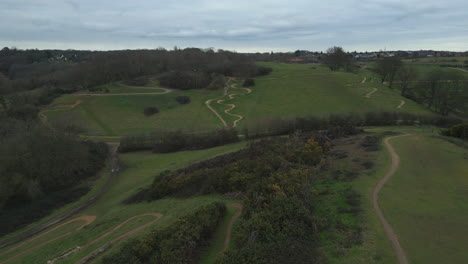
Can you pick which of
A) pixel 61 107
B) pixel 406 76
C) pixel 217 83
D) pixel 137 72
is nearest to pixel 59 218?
pixel 61 107

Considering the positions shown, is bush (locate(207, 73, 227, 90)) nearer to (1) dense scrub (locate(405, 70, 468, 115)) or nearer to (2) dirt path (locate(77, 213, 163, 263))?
(1) dense scrub (locate(405, 70, 468, 115))

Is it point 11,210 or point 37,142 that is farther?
point 37,142

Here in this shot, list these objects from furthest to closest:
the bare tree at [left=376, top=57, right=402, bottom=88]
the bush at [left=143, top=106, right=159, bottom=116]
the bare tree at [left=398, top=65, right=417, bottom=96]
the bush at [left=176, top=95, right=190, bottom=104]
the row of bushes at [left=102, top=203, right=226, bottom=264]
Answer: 1. the bare tree at [left=376, top=57, right=402, bottom=88]
2. the bush at [left=176, top=95, right=190, bottom=104]
3. the bare tree at [left=398, top=65, right=417, bottom=96]
4. the bush at [left=143, top=106, right=159, bottom=116]
5. the row of bushes at [left=102, top=203, right=226, bottom=264]

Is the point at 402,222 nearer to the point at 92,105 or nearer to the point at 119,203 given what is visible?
the point at 119,203

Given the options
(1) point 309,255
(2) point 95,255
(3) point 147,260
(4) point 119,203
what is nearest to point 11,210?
(4) point 119,203

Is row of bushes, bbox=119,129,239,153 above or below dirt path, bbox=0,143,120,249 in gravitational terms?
above

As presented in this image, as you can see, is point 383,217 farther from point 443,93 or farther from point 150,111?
point 443,93

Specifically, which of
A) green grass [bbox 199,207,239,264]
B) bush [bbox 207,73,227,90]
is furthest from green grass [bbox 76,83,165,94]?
green grass [bbox 199,207,239,264]
